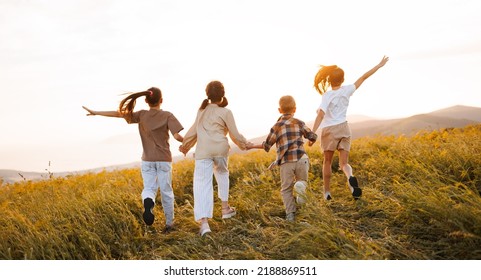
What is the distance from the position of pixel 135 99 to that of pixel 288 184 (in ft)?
8.33

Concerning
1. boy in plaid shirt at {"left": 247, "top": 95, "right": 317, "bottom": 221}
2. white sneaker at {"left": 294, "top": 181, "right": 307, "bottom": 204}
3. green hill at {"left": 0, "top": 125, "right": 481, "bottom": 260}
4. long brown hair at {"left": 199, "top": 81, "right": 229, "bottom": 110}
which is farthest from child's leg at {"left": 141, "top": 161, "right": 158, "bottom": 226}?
white sneaker at {"left": 294, "top": 181, "right": 307, "bottom": 204}

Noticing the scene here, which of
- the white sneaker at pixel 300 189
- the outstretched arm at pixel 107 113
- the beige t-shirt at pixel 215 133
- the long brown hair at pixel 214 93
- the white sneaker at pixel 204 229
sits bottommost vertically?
the white sneaker at pixel 204 229

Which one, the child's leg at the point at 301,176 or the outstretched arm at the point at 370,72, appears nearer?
the child's leg at the point at 301,176

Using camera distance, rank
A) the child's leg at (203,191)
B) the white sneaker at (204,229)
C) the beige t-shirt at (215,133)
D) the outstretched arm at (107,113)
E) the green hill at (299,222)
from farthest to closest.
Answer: the outstretched arm at (107,113) < the beige t-shirt at (215,133) < the child's leg at (203,191) < the white sneaker at (204,229) < the green hill at (299,222)

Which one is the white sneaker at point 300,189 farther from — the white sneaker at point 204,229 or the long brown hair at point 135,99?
the long brown hair at point 135,99

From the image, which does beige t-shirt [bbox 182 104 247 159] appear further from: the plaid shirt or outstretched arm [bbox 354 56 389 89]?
outstretched arm [bbox 354 56 389 89]

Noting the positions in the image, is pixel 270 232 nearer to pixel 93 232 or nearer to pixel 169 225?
pixel 169 225

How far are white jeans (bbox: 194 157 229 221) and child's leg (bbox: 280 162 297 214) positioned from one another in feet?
2.73

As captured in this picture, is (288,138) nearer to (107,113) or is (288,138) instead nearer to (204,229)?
(204,229)

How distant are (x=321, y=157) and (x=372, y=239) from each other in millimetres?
4740

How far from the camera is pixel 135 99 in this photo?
6.14 metres

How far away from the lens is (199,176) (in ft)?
18.8

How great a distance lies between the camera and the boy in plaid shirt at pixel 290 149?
5.63 m

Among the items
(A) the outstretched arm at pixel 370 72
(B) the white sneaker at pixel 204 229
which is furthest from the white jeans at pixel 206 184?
(A) the outstretched arm at pixel 370 72
